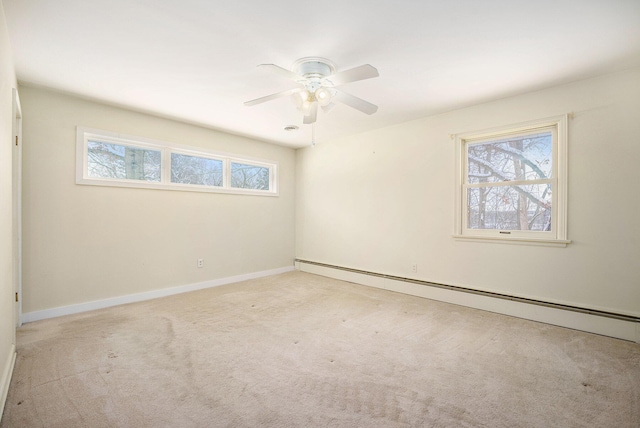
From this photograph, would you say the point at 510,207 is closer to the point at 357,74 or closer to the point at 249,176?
the point at 357,74

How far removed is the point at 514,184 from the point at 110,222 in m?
4.73

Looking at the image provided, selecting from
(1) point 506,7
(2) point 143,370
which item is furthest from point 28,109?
(1) point 506,7

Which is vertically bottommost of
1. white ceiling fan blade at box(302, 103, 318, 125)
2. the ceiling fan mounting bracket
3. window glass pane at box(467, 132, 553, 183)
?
window glass pane at box(467, 132, 553, 183)

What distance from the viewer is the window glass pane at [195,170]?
13.5ft

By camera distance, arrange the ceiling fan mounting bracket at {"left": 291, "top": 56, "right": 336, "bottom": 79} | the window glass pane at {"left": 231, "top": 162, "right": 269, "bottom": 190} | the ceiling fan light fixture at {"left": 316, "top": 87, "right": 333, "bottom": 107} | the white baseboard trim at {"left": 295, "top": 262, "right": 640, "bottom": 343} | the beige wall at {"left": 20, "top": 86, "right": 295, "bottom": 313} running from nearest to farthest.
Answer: the ceiling fan mounting bracket at {"left": 291, "top": 56, "right": 336, "bottom": 79}
the ceiling fan light fixture at {"left": 316, "top": 87, "right": 333, "bottom": 107}
the white baseboard trim at {"left": 295, "top": 262, "right": 640, "bottom": 343}
the beige wall at {"left": 20, "top": 86, "right": 295, "bottom": 313}
the window glass pane at {"left": 231, "top": 162, "right": 269, "bottom": 190}

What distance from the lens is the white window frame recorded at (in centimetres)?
332

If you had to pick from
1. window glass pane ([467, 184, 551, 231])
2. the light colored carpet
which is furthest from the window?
the light colored carpet

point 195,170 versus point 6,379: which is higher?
point 195,170

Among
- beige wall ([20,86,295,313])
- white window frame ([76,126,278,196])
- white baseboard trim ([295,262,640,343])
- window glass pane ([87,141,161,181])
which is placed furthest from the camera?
window glass pane ([87,141,161,181])

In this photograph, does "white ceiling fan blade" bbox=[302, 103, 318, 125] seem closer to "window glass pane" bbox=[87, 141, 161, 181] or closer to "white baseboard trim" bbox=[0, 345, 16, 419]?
"window glass pane" bbox=[87, 141, 161, 181]

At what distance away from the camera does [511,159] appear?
3.35 metres

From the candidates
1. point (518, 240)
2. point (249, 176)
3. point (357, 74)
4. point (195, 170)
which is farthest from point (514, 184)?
point (195, 170)

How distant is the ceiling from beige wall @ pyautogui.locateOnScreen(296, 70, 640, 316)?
354 millimetres

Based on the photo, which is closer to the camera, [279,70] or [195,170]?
[279,70]
